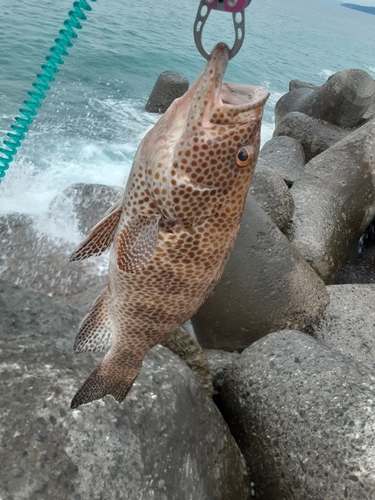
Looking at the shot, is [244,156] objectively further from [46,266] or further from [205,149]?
[46,266]

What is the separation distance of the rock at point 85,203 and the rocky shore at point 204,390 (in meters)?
0.01

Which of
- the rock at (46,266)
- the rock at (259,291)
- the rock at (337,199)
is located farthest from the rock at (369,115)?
the rock at (46,266)

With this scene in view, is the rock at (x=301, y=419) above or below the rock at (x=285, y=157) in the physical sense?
above

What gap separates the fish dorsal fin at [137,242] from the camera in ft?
6.95

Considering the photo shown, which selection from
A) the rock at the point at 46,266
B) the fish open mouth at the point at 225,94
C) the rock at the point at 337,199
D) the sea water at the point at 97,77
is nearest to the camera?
the fish open mouth at the point at 225,94

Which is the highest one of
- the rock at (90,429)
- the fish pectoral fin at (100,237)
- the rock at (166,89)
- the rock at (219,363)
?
the fish pectoral fin at (100,237)

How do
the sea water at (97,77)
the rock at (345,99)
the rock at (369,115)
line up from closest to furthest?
the sea water at (97,77), the rock at (345,99), the rock at (369,115)

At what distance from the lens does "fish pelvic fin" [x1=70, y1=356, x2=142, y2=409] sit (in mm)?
2377

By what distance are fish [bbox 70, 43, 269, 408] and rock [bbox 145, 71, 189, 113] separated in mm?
14092

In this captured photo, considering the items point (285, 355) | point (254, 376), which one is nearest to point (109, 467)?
point (254, 376)

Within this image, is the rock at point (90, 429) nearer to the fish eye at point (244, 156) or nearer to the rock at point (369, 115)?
the fish eye at point (244, 156)

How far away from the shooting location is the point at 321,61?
132ft

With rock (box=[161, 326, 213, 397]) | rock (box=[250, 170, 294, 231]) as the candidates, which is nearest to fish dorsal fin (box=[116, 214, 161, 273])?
rock (box=[161, 326, 213, 397])

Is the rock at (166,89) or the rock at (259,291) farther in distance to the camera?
the rock at (166,89)
